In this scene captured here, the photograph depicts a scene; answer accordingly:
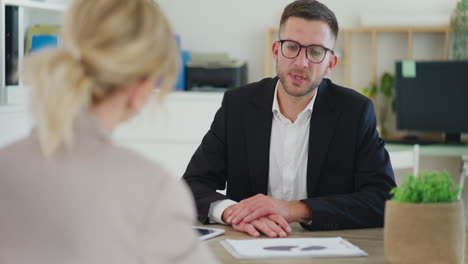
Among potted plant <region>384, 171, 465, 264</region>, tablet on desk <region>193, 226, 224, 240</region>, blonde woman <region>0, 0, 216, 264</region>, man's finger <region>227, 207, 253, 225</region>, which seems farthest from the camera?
man's finger <region>227, 207, 253, 225</region>

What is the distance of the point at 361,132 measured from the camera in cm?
223

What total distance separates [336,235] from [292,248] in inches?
9.7

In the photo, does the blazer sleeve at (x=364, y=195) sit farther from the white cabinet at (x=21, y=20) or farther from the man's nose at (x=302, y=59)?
the white cabinet at (x=21, y=20)

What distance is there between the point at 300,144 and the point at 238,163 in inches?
8.6

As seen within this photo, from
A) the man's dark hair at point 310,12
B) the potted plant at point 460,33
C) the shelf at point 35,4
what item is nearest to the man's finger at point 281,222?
the man's dark hair at point 310,12

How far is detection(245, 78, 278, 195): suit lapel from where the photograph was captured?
2.29m

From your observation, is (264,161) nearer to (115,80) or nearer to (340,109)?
(340,109)

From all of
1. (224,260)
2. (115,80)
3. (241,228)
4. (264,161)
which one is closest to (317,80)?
(264,161)

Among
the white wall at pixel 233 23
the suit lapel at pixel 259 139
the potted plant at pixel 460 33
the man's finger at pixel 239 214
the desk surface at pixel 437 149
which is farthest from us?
the white wall at pixel 233 23

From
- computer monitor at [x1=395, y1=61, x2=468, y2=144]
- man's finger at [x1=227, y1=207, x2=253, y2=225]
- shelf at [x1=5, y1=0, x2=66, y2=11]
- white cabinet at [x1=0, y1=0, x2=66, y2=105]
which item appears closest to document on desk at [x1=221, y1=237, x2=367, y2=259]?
man's finger at [x1=227, y1=207, x2=253, y2=225]

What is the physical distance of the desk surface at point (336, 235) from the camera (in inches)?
61.2

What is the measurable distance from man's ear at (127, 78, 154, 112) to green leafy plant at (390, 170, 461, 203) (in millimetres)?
694

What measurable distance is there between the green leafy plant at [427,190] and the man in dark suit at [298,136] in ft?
1.99

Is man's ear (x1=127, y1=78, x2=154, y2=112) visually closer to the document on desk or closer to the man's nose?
the document on desk
